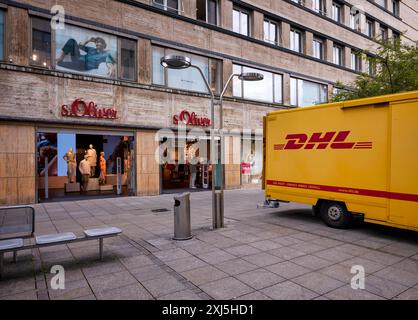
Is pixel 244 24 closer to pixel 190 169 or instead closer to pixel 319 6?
pixel 319 6

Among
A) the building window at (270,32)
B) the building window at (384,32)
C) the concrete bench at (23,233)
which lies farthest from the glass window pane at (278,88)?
the concrete bench at (23,233)

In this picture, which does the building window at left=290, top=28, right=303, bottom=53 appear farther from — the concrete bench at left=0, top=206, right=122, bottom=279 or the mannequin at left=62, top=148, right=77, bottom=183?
the concrete bench at left=0, top=206, right=122, bottom=279

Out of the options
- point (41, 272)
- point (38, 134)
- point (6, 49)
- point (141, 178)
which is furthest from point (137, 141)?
point (41, 272)

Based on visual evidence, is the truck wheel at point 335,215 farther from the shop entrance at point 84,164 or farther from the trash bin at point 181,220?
the shop entrance at point 84,164

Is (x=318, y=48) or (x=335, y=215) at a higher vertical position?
A: (x=318, y=48)

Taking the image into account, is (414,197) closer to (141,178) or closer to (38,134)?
(141,178)

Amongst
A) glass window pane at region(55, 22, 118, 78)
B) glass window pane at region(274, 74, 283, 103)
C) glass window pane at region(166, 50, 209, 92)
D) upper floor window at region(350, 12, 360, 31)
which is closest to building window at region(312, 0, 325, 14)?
upper floor window at region(350, 12, 360, 31)

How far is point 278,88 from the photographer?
20.6 metres

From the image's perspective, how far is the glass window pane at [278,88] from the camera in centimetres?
2036

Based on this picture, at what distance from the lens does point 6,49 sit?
11344 mm

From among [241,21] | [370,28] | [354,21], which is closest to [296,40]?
[241,21]

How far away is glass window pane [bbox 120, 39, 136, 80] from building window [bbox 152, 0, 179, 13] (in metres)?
2.51

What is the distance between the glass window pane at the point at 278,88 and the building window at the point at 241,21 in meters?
3.49

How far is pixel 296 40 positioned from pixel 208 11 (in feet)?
25.8
